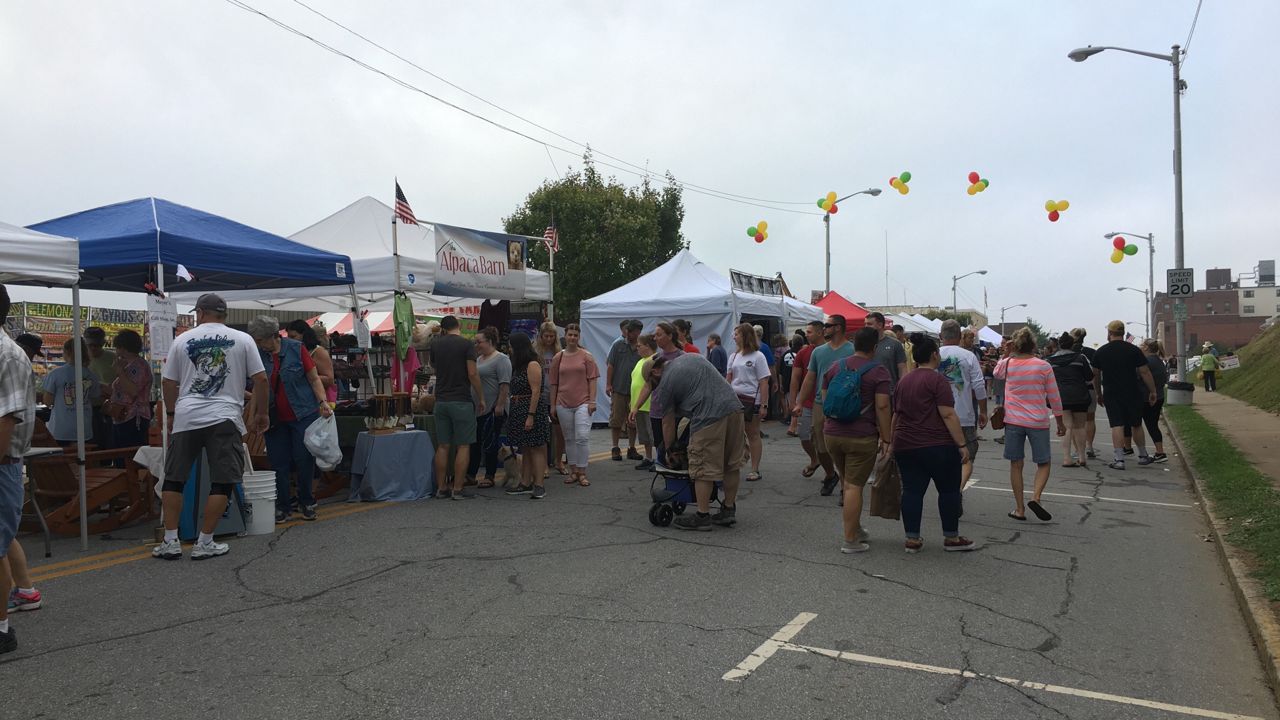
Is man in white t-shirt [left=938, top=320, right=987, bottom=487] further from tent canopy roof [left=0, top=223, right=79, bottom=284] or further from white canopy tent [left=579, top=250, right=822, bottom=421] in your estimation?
white canopy tent [left=579, top=250, right=822, bottom=421]

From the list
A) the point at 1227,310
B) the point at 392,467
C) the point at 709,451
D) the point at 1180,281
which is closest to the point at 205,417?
the point at 392,467

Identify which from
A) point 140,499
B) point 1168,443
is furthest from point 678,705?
point 1168,443

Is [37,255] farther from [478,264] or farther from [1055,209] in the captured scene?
[1055,209]

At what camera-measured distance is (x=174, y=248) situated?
25.6ft

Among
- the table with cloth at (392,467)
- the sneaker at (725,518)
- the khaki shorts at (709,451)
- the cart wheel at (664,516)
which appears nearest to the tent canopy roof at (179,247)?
the table with cloth at (392,467)

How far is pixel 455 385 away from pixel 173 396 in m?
2.92

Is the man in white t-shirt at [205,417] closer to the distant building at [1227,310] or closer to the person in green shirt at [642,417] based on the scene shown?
the person in green shirt at [642,417]

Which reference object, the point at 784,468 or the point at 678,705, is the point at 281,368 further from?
the point at 784,468

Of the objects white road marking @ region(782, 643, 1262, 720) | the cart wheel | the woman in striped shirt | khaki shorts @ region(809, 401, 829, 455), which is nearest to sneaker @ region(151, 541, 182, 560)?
the cart wheel

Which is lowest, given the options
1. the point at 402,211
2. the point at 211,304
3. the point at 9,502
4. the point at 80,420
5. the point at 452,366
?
the point at 9,502

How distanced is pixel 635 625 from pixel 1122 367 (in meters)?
9.59

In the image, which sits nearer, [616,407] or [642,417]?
[642,417]

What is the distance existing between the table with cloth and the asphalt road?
1.18m

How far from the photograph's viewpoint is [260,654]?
4.54 meters
